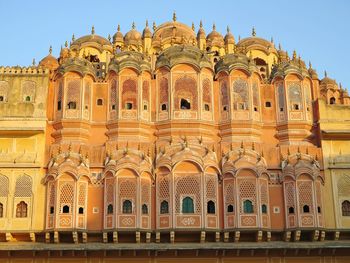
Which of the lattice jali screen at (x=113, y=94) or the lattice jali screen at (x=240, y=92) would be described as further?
the lattice jali screen at (x=240, y=92)

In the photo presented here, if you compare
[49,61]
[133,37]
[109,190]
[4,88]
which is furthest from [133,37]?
[109,190]

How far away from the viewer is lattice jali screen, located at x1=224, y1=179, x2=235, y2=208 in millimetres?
21484

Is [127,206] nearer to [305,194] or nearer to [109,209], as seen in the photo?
[109,209]

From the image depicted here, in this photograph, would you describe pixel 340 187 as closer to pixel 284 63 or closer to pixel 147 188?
pixel 284 63

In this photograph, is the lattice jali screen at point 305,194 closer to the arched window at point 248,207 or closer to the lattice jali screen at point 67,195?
the arched window at point 248,207

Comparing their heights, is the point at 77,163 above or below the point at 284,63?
below

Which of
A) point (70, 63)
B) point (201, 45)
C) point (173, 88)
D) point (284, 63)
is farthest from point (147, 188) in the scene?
point (201, 45)

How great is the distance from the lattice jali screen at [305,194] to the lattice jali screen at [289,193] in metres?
0.25

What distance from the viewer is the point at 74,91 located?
22.9 meters

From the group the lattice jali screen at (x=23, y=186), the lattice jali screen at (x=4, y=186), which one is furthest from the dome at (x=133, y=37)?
the lattice jali screen at (x=4, y=186)

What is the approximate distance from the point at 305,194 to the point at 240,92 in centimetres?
463

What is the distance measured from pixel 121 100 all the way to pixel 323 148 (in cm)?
787

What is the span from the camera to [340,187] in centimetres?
2227

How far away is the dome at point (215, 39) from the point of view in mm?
32094
